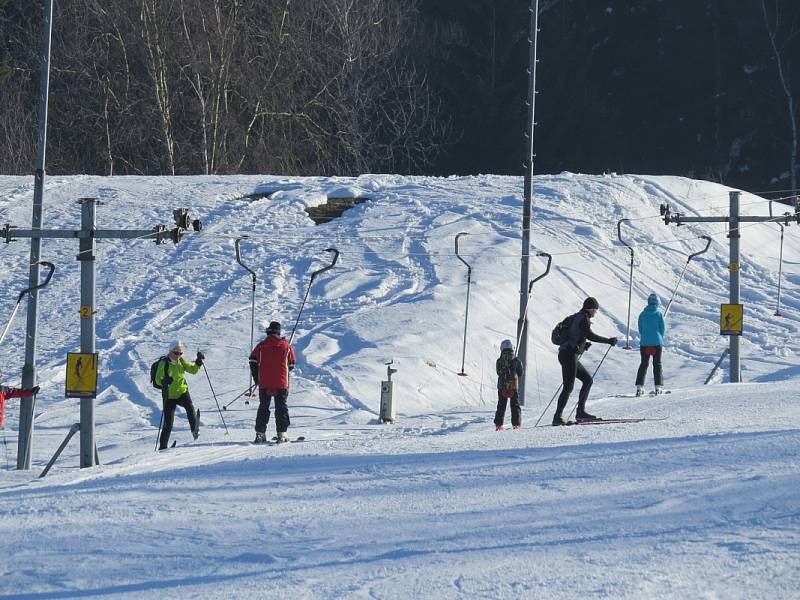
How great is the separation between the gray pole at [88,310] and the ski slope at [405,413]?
1.60ft

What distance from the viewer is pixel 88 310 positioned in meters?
14.6

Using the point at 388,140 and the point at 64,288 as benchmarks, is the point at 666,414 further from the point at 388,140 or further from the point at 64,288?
the point at 388,140

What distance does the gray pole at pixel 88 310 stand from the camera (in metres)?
14.6

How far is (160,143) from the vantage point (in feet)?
140

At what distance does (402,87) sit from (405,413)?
28680 mm

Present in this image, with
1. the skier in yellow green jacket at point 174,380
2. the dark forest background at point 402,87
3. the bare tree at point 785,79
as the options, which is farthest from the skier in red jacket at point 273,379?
the bare tree at point 785,79

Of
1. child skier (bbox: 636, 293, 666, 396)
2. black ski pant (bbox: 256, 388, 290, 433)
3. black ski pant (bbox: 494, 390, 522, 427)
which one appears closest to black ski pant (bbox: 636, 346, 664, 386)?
child skier (bbox: 636, 293, 666, 396)

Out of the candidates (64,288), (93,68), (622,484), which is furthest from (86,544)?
(93,68)

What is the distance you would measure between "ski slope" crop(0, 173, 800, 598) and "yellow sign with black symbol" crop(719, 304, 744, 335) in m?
1.27

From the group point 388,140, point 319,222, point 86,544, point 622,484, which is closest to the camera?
point 86,544

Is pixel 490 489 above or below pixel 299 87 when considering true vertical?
below

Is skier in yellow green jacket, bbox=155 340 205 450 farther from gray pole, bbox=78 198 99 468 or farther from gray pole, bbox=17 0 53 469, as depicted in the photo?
gray pole, bbox=17 0 53 469

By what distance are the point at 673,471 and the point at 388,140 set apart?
38.0 metres

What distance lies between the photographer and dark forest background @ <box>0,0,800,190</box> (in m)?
40.6
